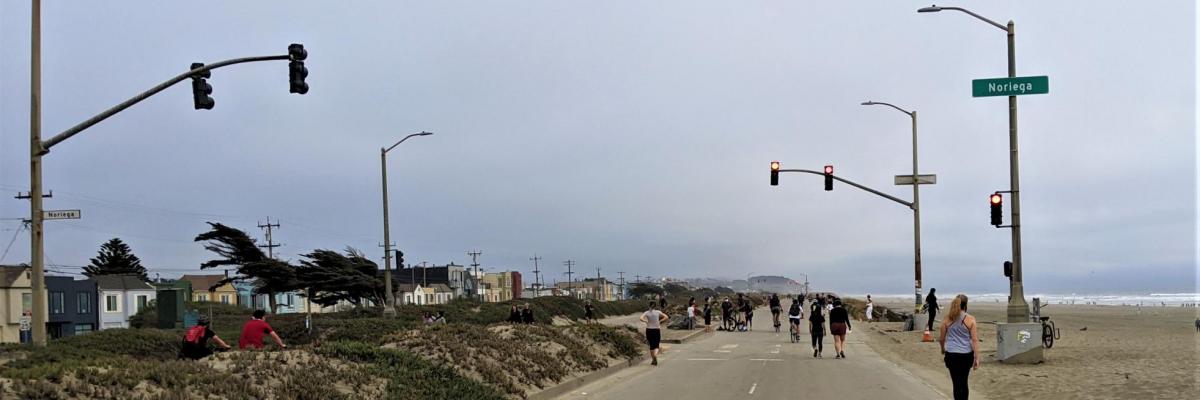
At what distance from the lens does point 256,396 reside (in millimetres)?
9914

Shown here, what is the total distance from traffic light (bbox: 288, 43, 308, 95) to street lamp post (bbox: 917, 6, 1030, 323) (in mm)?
12581

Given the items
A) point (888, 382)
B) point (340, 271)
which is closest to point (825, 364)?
point (888, 382)

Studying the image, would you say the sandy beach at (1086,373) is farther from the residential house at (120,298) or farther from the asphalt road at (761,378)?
the residential house at (120,298)

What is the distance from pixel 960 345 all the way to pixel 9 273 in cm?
5578

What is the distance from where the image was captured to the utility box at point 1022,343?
1933 cm

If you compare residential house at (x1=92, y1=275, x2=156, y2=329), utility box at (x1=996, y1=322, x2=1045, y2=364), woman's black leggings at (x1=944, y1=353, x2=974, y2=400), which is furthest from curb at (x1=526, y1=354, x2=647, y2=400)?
residential house at (x1=92, y1=275, x2=156, y2=329)

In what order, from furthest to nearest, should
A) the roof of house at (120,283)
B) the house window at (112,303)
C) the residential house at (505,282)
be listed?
1. the residential house at (505,282)
2. the roof of house at (120,283)
3. the house window at (112,303)

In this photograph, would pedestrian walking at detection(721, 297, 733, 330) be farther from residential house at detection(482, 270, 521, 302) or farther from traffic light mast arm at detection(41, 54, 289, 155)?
residential house at detection(482, 270, 521, 302)

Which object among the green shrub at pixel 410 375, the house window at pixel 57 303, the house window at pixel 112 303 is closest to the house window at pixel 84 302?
the house window at pixel 57 303

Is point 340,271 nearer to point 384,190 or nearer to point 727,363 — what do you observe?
point 384,190

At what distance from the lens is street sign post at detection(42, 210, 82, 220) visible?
16.9 meters

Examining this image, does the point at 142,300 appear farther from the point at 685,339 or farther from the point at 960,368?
the point at 960,368

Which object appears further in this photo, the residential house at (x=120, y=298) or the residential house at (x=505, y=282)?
the residential house at (x=505, y=282)

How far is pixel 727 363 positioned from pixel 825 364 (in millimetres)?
2180
